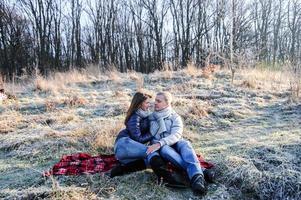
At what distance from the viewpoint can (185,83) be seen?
31.7 feet

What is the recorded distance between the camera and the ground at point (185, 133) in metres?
3.69

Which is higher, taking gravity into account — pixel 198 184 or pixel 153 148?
pixel 153 148

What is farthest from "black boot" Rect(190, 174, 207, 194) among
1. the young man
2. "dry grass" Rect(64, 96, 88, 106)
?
"dry grass" Rect(64, 96, 88, 106)

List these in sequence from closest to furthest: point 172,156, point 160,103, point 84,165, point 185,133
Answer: point 172,156 → point 160,103 → point 84,165 → point 185,133

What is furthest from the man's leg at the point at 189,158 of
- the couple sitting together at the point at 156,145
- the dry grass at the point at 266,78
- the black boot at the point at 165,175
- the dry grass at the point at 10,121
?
the dry grass at the point at 266,78

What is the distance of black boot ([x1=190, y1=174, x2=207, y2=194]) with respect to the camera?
3488mm

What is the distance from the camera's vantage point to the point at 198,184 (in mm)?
3486

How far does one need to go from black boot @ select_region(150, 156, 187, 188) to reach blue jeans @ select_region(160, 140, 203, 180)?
0.35ft

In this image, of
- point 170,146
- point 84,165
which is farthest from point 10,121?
point 170,146

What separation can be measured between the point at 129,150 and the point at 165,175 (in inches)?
20.8

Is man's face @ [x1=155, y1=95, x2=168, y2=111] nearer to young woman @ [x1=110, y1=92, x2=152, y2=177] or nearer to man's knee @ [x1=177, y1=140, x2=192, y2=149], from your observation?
young woman @ [x1=110, y1=92, x2=152, y2=177]

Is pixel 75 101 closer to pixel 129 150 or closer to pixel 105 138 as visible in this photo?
pixel 105 138

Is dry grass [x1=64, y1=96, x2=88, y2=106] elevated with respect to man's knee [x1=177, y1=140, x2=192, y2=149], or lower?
elevated

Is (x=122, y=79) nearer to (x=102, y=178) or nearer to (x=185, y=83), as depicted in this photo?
(x=185, y=83)
